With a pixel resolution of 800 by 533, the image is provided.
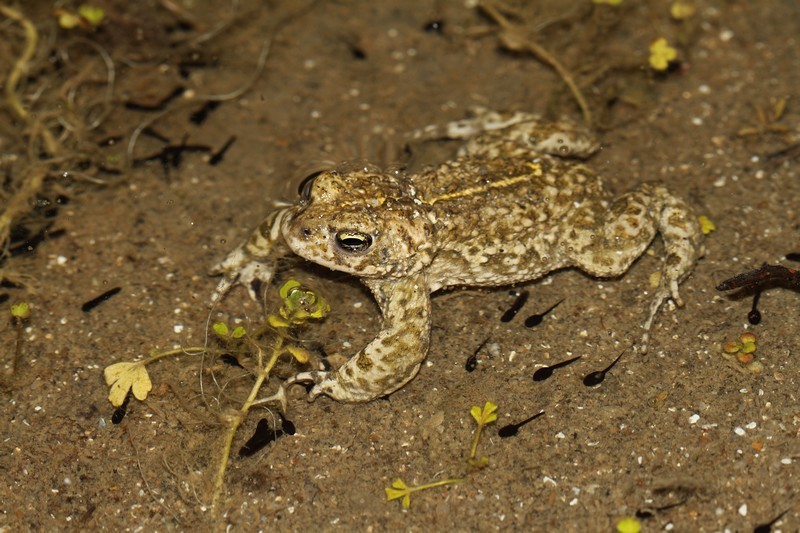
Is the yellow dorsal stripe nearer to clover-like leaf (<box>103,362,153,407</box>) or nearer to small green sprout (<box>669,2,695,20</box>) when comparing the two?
clover-like leaf (<box>103,362,153,407</box>)

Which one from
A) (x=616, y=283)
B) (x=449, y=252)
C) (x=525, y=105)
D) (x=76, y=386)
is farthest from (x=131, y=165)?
(x=616, y=283)

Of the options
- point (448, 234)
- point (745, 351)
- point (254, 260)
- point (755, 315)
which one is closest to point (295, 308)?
point (254, 260)

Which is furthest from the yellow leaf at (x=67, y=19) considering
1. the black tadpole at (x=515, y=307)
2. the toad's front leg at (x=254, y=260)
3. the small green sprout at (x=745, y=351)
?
the small green sprout at (x=745, y=351)

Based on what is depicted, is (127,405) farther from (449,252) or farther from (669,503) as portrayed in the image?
(669,503)

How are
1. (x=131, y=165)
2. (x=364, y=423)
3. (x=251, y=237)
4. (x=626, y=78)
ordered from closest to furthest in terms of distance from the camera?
(x=364, y=423) < (x=251, y=237) < (x=131, y=165) < (x=626, y=78)

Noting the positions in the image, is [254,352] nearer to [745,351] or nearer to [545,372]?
[545,372]
